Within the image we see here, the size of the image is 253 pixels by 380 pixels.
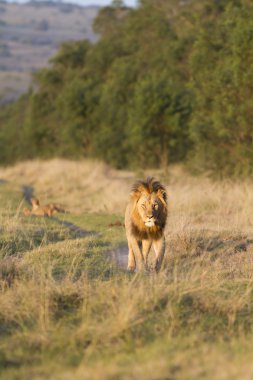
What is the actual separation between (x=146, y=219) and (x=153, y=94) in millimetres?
21309

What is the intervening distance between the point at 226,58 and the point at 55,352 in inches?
673

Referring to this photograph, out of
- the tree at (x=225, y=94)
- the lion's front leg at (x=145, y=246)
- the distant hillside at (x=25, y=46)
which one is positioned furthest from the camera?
the distant hillside at (x=25, y=46)

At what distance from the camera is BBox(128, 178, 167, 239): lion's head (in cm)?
835

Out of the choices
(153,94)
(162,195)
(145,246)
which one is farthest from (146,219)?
(153,94)

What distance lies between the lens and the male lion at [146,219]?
8375 mm

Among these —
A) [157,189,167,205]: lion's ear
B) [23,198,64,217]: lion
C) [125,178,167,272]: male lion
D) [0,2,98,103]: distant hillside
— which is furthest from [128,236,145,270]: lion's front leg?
[0,2,98,103]: distant hillside

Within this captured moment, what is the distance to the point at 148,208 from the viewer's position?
27.3 ft

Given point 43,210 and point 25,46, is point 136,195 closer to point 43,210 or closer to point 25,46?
point 43,210

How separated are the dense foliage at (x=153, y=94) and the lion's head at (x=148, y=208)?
12.1m

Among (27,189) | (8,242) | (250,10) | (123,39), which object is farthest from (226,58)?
(123,39)

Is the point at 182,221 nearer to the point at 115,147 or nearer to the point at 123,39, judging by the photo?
the point at 115,147

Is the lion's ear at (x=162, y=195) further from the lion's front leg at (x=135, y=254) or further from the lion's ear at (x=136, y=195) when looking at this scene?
the lion's front leg at (x=135, y=254)

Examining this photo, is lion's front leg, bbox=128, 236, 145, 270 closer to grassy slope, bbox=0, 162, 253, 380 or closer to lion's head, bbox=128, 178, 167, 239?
lion's head, bbox=128, 178, 167, 239

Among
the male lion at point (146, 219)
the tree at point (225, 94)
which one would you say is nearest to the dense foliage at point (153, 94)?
the tree at point (225, 94)
